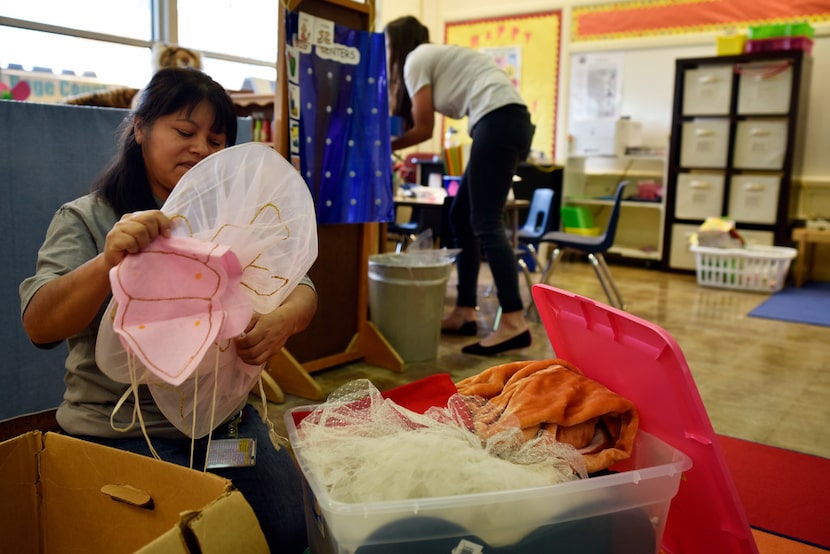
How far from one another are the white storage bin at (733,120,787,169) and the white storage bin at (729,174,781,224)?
0.09 m

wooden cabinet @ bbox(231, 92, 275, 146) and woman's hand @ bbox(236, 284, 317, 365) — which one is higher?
wooden cabinet @ bbox(231, 92, 275, 146)

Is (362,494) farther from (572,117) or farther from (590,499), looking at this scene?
(572,117)

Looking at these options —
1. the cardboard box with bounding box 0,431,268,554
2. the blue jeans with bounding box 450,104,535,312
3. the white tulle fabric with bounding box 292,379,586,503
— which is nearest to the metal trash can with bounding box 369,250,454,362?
the blue jeans with bounding box 450,104,535,312

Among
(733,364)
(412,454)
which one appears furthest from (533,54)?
(412,454)

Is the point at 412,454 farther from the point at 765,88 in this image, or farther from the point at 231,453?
the point at 765,88

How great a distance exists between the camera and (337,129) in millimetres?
2326

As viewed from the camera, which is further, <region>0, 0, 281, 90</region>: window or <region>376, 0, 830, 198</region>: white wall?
<region>376, 0, 830, 198</region>: white wall

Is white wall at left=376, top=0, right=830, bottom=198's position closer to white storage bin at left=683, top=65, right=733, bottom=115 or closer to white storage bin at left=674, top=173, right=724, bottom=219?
white storage bin at left=683, top=65, right=733, bottom=115

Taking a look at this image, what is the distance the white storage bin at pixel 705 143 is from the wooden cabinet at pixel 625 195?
1.22 feet

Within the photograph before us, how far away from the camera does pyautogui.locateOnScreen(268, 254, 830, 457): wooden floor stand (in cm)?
203

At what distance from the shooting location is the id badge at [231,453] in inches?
40.4

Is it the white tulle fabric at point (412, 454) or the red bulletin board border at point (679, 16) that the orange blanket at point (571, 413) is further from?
the red bulletin board border at point (679, 16)

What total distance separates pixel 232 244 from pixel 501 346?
195 cm

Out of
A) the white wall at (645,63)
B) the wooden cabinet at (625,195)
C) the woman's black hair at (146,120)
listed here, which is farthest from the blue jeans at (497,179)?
the white wall at (645,63)
